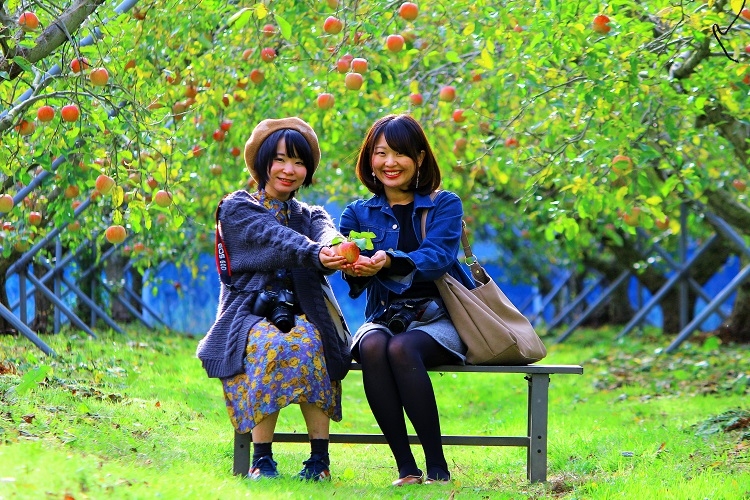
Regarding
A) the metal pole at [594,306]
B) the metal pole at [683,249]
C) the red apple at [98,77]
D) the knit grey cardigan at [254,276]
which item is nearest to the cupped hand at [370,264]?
the knit grey cardigan at [254,276]

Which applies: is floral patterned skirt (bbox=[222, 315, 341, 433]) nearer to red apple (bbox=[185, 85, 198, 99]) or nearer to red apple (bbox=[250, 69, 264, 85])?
red apple (bbox=[250, 69, 264, 85])

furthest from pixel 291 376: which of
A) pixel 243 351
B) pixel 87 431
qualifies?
pixel 87 431

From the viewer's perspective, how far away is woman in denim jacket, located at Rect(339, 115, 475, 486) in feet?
13.6

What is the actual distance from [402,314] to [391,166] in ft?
2.14

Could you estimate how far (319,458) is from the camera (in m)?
4.19

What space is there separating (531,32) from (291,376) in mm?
2823

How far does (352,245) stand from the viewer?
13.3ft

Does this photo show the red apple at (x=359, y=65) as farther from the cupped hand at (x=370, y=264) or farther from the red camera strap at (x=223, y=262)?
the cupped hand at (x=370, y=264)

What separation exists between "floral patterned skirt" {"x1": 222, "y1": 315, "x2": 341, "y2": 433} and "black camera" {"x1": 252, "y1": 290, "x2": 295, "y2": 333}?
35 mm

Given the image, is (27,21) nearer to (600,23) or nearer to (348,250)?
(348,250)

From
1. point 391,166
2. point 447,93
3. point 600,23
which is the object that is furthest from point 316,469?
point 447,93

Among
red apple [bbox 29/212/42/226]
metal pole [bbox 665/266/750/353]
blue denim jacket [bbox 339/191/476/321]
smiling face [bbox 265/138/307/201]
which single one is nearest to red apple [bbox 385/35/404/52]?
blue denim jacket [bbox 339/191/476/321]

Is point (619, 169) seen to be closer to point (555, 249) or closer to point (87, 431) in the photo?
point (87, 431)

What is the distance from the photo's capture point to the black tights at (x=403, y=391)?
4133 millimetres
